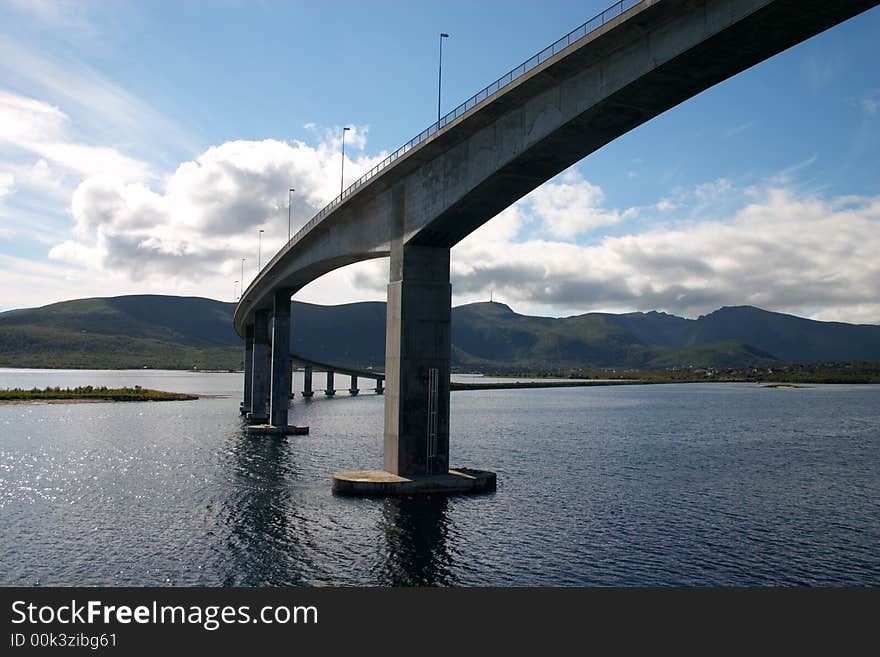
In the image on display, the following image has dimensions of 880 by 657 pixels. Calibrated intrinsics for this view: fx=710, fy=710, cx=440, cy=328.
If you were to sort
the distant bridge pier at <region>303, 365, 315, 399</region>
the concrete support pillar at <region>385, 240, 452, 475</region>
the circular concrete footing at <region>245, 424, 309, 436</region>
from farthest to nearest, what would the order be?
the distant bridge pier at <region>303, 365, 315, 399</region>
the circular concrete footing at <region>245, 424, 309, 436</region>
the concrete support pillar at <region>385, 240, 452, 475</region>

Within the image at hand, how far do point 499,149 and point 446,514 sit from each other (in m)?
18.4

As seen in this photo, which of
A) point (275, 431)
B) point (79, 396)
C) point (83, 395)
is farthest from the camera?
point (83, 395)

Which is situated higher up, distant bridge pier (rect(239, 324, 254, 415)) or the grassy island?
distant bridge pier (rect(239, 324, 254, 415))

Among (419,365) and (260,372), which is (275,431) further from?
(419,365)

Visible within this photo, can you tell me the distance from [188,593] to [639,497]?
87.0 feet

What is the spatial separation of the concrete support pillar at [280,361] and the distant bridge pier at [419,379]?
35585 millimetres

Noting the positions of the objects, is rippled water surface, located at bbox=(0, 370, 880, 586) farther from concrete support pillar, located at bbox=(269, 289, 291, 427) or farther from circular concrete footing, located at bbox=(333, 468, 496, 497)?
concrete support pillar, located at bbox=(269, 289, 291, 427)

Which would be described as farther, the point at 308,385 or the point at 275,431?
the point at 308,385

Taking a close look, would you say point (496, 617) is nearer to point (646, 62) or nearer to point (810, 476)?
point (646, 62)

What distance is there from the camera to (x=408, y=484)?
132ft

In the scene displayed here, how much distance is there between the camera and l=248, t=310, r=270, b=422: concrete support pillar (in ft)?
299

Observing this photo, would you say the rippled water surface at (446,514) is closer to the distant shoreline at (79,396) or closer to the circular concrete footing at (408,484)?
the circular concrete footing at (408,484)

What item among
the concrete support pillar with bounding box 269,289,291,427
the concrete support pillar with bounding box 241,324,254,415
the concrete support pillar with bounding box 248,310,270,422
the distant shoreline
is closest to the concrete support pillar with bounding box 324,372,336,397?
the distant shoreline

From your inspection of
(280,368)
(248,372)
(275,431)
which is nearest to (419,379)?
(275,431)
